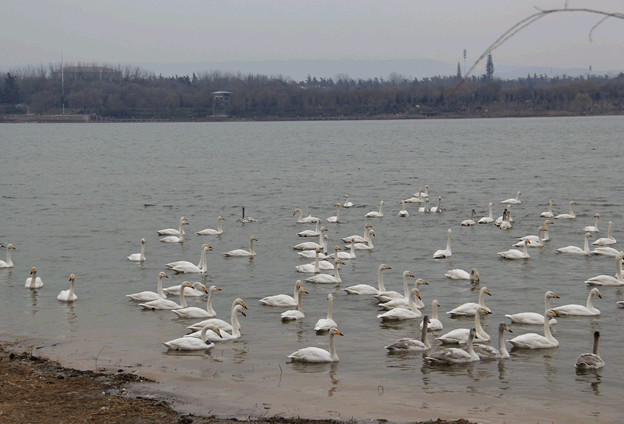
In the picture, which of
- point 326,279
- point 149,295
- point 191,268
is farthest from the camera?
Result: point 191,268

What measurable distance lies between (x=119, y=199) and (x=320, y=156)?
4572 cm

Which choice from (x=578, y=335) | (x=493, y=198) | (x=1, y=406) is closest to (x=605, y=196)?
(x=493, y=198)

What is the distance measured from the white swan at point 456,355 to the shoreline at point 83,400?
3095 millimetres

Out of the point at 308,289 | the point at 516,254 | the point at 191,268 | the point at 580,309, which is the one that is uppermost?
the point at 516,254

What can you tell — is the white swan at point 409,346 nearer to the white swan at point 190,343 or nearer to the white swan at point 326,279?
the white swan at point 190,343

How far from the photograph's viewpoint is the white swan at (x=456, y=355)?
44.4 feet

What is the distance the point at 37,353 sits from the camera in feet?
45.5

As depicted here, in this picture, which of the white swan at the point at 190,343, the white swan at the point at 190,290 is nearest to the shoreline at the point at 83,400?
the white swan at the point at 190,343

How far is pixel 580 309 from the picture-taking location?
17.3 metres

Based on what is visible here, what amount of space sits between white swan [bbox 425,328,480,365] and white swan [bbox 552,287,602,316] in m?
4.56

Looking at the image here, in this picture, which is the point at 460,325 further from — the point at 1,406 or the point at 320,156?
the point at 320,156

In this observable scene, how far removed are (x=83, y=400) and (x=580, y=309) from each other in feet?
39.2

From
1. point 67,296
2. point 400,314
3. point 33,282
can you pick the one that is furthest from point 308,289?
point 33,282

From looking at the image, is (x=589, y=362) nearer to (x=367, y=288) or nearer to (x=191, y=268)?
(x=367, y=288)
